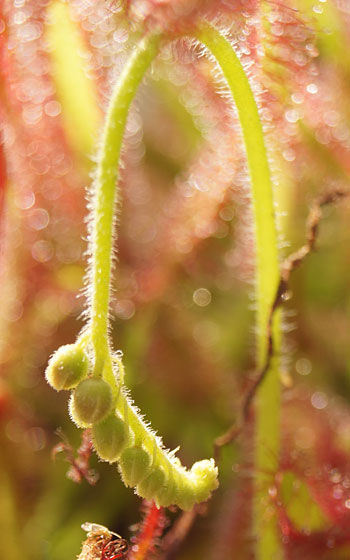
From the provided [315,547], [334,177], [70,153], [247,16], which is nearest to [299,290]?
[334,177]

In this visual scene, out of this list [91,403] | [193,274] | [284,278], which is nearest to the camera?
[91,403]

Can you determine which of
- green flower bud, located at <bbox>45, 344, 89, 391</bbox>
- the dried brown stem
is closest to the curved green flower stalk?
green flower bud, located at <bbox>45, 344, 89, 391</bbox>

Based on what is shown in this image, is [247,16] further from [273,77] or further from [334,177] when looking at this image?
[334,177]

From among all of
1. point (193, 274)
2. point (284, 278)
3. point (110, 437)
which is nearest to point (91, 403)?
point (110, 437)

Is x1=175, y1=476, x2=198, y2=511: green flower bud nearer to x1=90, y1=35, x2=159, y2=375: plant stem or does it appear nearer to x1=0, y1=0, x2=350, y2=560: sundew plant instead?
x1=0, y1=0, x2=350, y2=560: sundew plant

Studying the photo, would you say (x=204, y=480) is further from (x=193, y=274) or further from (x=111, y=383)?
(x=193, y=274)

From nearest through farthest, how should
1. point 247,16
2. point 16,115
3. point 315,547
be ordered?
1. point 247,16
2. point 315,547
3. point 16,115
